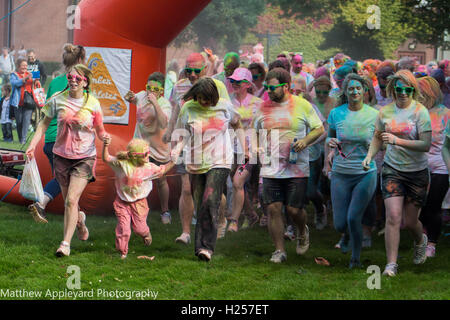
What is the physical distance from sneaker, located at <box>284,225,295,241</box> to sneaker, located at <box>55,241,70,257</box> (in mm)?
2626

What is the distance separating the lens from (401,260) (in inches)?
287

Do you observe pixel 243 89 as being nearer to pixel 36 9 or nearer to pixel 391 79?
pixel 391 79

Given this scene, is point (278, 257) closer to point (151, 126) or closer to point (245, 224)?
point (245, 224)

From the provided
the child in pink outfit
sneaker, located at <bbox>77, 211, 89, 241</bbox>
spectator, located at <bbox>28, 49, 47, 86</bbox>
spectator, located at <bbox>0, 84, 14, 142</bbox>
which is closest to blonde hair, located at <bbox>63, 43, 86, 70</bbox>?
the child in pink outfit

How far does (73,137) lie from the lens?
7.23 m

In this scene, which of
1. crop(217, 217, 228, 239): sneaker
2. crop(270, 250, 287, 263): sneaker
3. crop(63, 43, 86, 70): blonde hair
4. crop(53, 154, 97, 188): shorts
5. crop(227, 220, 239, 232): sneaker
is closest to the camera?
crop(270, 250, 287, 263): sneaker

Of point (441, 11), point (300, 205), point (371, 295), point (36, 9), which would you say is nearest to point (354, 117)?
point (300, 205)

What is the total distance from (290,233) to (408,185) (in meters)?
2.24

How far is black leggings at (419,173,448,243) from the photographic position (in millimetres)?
7438

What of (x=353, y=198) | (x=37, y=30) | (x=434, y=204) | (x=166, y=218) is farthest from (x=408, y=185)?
(x=37, y=30)

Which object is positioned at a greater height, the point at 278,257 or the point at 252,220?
the point at 252,220

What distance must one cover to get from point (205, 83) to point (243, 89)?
1687 millimetres

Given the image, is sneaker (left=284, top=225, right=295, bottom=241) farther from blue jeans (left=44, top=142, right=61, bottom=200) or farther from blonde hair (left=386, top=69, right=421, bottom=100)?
blue jeans (left=44, top=142, right=61, bottom=200)

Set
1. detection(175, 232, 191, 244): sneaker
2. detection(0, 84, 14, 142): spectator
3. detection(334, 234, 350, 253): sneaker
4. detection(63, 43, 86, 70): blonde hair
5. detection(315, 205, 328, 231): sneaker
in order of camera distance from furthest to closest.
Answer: detection(0, 84, 14, 142): spectator, detection(315, 205, 328, 231): sneaker, detection(63, 43, 86, 70): blonde hair, detection(175, 232, 191, 244): sneaker, detection(334, 234, 350, 253): sneaker
